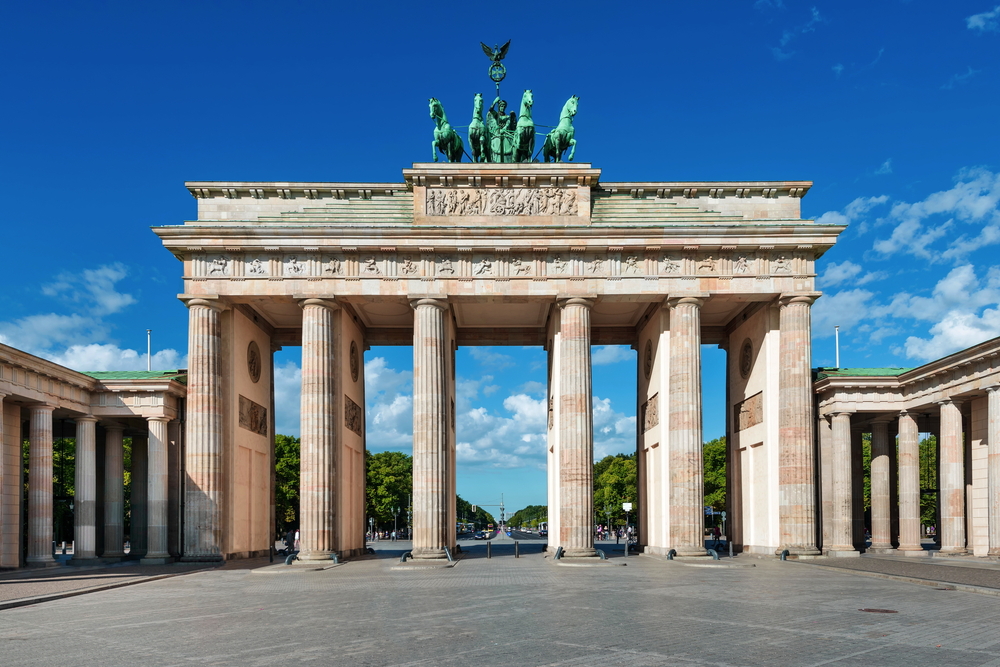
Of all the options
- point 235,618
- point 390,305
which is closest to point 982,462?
point 390,305

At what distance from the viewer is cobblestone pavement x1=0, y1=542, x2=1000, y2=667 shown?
1357 centimetres

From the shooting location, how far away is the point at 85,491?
40.4 m

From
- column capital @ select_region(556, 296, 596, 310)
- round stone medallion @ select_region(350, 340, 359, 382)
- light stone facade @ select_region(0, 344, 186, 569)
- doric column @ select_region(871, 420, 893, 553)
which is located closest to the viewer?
light stone facade @ select_region(0, 344, 186, 569)

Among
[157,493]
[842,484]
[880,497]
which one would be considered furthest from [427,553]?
[880,497]

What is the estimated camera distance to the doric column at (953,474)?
39031 millimetres

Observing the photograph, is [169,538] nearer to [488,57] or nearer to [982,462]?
[488,57]

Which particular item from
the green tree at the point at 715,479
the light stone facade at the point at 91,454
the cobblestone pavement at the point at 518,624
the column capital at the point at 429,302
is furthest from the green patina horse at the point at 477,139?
the green tree at the point at 715,479

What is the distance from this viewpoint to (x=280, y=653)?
14.0 m

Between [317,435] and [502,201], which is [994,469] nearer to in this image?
[502,201]

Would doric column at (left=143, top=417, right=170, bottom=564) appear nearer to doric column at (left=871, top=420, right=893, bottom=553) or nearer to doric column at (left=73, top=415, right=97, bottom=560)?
doric column at (left=73, top=415, right=97, bottom=560)

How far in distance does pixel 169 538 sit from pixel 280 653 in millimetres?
30626

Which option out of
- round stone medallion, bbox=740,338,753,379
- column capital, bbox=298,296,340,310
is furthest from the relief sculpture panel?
round stone medallion, bbox=740,338,753,379

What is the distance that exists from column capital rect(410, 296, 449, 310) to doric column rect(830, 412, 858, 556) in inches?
761

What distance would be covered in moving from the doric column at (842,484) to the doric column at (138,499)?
33247mm
